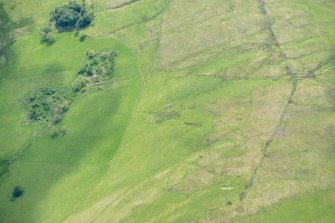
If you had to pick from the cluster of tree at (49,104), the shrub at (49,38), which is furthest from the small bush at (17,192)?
the shrub at (49,38)

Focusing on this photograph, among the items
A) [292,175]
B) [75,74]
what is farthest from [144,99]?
[292,175]

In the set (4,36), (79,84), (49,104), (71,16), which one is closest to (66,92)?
(79,84)

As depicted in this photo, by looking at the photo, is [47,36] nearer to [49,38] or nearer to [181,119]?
[49,38]

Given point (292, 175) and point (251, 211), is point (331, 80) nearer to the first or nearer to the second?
point (292, 175)

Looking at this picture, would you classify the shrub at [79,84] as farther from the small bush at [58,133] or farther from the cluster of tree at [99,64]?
the small bush at [58,133]

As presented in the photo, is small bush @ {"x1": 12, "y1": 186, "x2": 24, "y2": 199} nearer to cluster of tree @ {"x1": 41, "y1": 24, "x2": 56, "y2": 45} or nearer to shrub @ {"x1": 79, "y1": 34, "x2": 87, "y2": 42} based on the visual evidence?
cluster of tree @ {"x1": 41, "y1": 24, "x2": 56, "y2": 45}

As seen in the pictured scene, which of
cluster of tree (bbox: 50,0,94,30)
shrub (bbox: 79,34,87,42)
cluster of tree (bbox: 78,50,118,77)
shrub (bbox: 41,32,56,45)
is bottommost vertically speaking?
cluster of tree (bbox: 78,50,118,77)

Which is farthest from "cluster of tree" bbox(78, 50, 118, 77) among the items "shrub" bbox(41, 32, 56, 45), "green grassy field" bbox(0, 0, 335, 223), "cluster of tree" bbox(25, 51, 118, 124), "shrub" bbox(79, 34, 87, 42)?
"shrub" bbox(41, 32, 56, 45)
